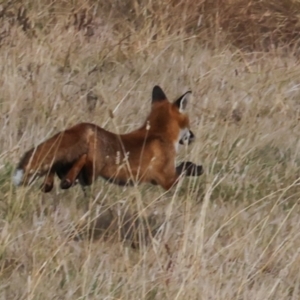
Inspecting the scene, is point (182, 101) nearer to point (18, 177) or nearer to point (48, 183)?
point (48, 183)

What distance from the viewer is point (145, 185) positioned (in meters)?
3.78

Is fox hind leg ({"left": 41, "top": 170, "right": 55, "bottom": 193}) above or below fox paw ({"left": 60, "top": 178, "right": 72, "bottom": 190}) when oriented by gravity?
below

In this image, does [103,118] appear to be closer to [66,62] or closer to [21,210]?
[66,62]

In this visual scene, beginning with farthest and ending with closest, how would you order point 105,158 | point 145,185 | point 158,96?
point 158,96 → point 145,185 → point 105,158

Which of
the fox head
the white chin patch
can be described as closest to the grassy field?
the white chin patch

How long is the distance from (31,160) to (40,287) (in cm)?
60

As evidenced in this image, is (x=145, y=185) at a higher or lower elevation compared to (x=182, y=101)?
lower

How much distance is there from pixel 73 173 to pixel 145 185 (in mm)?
772

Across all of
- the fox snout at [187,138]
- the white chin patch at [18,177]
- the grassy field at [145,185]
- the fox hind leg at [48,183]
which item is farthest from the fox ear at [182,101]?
the white chin patch at [18,177]

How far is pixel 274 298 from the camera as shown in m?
2.92

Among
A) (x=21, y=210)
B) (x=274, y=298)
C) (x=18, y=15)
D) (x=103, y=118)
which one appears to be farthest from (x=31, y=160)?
(x=18, y=15)

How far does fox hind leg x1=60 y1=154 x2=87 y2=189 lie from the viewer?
10.00ft

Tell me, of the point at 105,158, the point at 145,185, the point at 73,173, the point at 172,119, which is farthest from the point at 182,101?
the point at 73,173

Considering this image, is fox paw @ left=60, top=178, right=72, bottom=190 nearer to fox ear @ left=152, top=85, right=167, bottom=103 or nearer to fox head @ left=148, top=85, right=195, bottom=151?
fox head @ left=148, top=85, right=195, bottom=151
